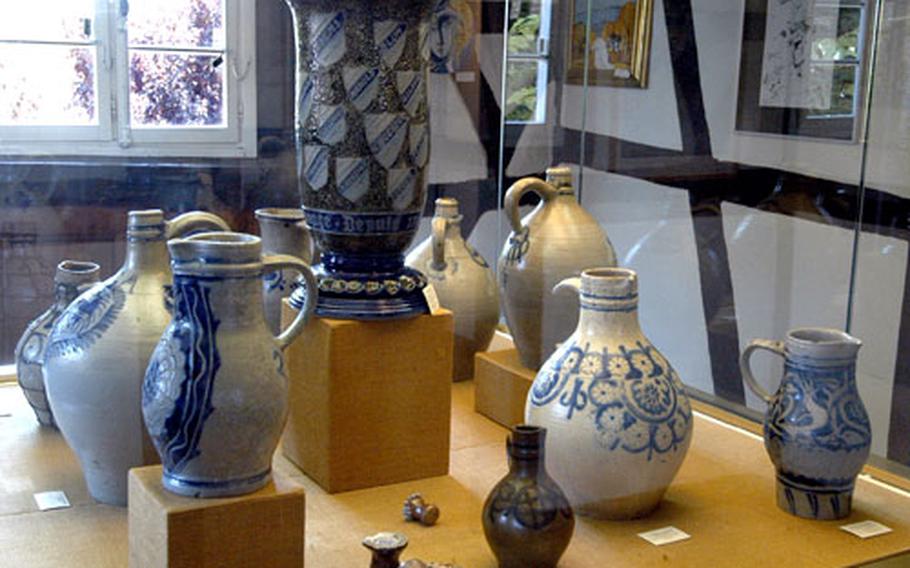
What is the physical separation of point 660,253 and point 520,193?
3.90 feet

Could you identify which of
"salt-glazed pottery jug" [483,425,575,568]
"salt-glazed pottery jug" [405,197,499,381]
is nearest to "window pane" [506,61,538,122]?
"salt-glazed pottery jug" [405,197,499,381]

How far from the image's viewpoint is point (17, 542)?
1.35 m

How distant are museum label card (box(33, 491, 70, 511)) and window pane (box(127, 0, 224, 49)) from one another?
106 centimetres

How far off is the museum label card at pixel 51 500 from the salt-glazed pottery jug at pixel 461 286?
2.70ft

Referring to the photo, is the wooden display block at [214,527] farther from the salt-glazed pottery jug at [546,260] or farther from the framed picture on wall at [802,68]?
the framed picture on wall at [802,68]

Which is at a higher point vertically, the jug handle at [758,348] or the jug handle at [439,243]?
the jug handle at [439,243]

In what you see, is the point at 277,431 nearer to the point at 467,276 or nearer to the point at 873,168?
the point at 467,276

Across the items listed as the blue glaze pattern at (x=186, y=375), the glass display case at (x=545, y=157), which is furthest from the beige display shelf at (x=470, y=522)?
the blue glaze pattern at (x=186, y=375)

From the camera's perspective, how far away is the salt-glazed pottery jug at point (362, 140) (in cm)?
151

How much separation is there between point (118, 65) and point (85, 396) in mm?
1022

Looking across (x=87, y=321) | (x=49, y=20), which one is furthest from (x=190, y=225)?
(x=49, y=20)

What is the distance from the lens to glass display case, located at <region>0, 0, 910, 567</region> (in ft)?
5.67

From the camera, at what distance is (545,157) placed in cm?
295

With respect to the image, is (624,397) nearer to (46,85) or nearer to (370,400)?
(370,400)
